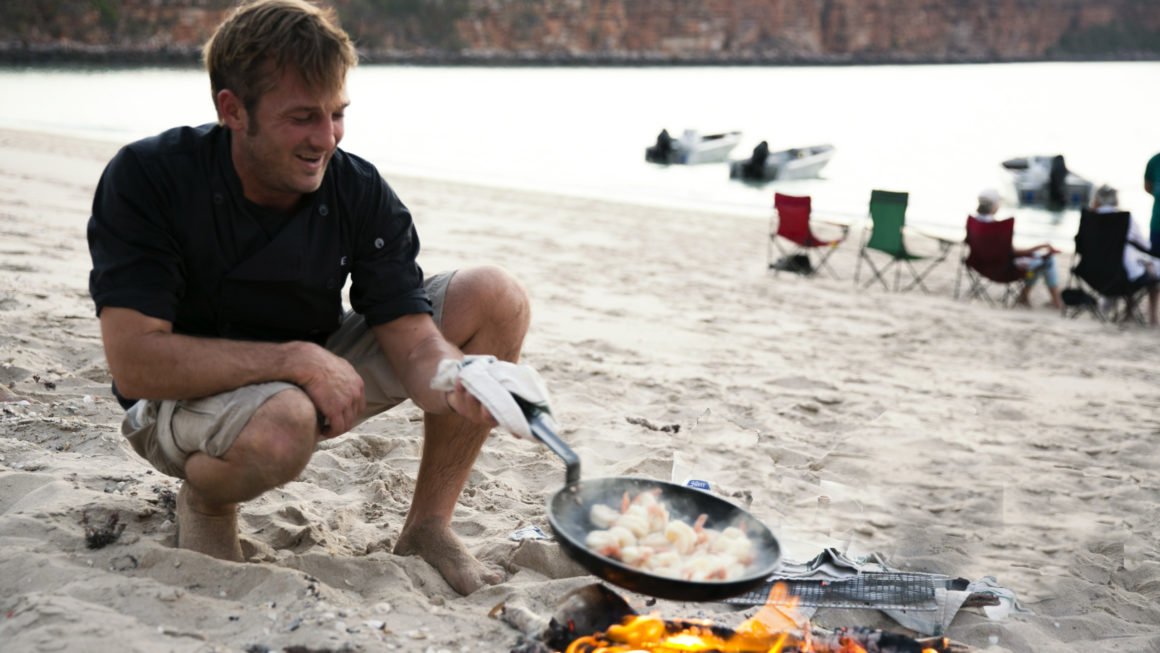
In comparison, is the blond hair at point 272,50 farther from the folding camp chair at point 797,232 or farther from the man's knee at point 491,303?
the folding camp chair at point 797,232

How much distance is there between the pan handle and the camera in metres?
2.28

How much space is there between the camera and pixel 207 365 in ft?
8.02

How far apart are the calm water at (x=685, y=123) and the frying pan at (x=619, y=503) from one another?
1473 cm

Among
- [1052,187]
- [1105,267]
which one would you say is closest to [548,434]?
[1105,267]

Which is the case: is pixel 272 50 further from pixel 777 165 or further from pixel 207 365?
pixel 777 165

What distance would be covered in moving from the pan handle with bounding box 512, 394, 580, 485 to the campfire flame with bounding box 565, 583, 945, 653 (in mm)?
363

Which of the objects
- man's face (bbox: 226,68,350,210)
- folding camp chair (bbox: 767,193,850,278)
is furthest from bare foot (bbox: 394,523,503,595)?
folding camp chair (bbox: 767,193,850,278)

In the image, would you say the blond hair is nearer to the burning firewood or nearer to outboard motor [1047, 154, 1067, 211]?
the burning firewood

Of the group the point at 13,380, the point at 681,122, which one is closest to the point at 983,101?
the point at 681,122

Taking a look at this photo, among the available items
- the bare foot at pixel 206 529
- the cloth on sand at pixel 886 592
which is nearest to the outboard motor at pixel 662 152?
the cloth on sand at pixel 886 592

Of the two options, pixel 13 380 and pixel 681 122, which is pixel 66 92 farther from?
pixel 13 380

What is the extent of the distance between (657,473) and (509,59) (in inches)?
3116

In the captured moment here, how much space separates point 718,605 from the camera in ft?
9.44

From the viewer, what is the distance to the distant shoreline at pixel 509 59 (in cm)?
5262
